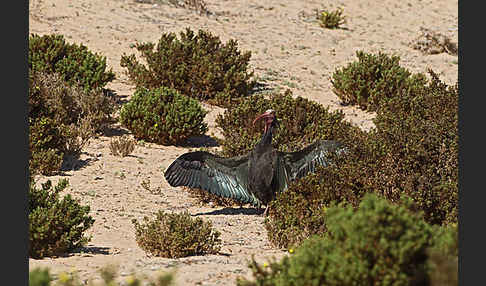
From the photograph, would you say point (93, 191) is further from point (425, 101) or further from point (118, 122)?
point (425, 101)

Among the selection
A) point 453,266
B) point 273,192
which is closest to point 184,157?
point 273,192

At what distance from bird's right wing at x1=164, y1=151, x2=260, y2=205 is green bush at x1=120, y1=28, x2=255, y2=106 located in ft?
16.3

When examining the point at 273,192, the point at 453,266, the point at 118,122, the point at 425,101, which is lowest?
the point at 118,122

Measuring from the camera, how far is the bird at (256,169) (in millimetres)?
8180

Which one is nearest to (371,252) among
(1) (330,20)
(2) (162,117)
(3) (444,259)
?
(3) (444,259)

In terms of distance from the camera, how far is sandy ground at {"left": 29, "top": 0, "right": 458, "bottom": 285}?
6520mm

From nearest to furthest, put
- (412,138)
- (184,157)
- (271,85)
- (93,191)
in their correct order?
1. (412,138)
2. (184,157)
3. (93,191)
4. (271,85)

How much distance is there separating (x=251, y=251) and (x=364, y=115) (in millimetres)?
7346

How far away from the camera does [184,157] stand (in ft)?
27.9

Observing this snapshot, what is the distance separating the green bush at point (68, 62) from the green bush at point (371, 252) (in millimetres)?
9310

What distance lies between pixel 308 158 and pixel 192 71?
236 inches

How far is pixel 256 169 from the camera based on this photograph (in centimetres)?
820

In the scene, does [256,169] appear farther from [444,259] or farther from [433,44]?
[433,44]

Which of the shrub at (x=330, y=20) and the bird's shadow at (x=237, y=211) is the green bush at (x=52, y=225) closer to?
the bird's shadow at (x=237, y=211)
